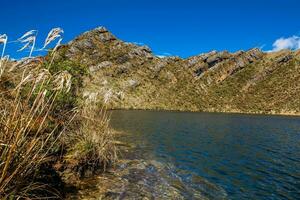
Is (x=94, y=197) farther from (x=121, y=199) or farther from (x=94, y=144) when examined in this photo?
(x=94, y=144)

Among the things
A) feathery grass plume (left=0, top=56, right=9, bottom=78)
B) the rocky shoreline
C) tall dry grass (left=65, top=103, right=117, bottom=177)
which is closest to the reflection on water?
the rocky shoreline

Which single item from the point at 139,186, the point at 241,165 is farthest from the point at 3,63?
the point at 241,165

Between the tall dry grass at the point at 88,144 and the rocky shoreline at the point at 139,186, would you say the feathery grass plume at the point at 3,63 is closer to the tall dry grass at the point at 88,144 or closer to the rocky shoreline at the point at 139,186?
the rocky shoreline at the point at 139,186

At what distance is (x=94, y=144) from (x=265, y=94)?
189798mm

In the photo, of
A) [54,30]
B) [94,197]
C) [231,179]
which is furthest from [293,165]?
[54,30]

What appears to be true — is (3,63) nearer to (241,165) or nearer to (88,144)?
(88,144)

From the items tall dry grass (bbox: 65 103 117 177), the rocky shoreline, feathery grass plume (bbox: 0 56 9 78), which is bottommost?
the rocky shoreline

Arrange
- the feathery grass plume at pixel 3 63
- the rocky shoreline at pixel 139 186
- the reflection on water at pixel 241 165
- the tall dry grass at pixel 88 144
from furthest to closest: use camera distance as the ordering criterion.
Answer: the reflection on water at pixel 241 165 < the tall dry grass at pixel 88 144 < the rocky shoreline at pixel 139 186 < the feathery grass plume at pixel 3 63

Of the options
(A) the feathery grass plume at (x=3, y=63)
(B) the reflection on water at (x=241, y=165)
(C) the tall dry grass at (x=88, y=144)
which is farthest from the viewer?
(B) the reflection on water at (x=241, y=165)

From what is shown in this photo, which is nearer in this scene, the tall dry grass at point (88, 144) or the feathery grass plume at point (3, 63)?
the feathery grass plume at point (3, 63)

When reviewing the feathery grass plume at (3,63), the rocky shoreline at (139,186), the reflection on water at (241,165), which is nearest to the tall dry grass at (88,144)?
the rocky shoreline at (139,186)

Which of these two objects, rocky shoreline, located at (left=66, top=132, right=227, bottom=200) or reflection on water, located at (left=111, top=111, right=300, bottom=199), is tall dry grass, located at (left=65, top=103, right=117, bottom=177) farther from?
reflection on water, located at (left=111, top=111, right=300, bottom=199)

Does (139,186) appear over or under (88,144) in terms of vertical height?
under

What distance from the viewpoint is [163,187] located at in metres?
18.5
